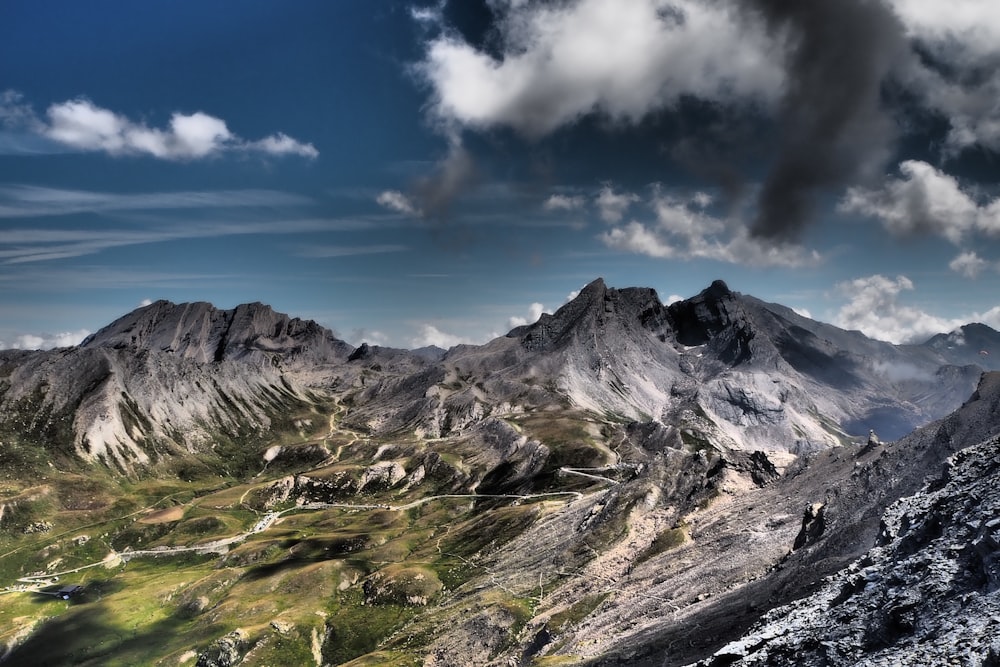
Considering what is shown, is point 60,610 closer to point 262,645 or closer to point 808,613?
point 262,645

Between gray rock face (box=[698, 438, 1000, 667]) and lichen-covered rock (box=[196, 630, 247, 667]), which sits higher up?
gray rock face (box=[698, 438, 1000, 667])

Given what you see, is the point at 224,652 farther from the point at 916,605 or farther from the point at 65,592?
the point at 916,605

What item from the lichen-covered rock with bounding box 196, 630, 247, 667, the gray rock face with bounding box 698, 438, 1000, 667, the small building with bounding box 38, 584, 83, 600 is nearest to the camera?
the gray rock face with bounding box 698, 438, 1000, 667

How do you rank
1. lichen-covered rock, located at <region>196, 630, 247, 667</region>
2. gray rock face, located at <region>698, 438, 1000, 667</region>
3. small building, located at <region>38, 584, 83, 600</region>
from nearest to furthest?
1. gray rock face, located at <region>698, 438, 1000, 667</region>
2. lichen-covered rock, located at <region>196, 630, 247, 667</region>
3. small building, located at <region>38, 584, 83, 600</region>

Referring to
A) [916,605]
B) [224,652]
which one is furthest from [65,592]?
[916,605]

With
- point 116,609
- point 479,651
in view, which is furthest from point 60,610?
point 479,651

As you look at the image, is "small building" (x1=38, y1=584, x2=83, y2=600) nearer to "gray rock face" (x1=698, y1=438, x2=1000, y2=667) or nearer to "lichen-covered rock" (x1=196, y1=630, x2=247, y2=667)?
"lichen-covered rock" (x1=196, y1=630, x2=247, y2=667)

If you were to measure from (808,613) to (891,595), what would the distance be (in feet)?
16.9

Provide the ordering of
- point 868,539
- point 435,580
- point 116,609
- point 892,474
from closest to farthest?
1. point 868,539
2. point 892,474
3. point 435,580
4. point 116,609

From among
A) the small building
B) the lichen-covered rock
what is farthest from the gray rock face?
the small building

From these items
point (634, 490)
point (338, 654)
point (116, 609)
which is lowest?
point (338, 654)

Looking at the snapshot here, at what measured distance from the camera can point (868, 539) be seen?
59.9 meters

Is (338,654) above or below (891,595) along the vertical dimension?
below

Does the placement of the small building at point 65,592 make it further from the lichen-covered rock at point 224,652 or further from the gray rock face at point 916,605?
the gray rock face at point 916,605
